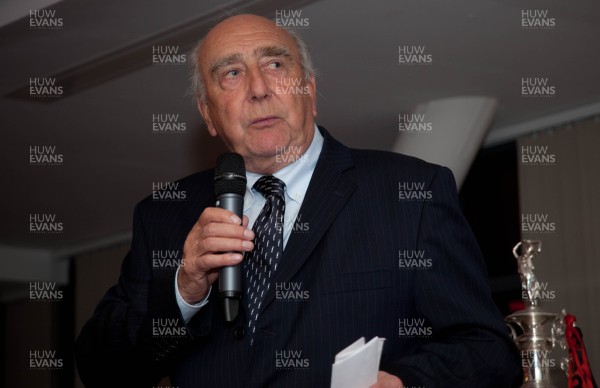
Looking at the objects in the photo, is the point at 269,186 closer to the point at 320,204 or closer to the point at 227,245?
the point at 320,204

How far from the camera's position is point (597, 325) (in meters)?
6.89

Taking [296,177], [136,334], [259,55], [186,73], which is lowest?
[136,334]

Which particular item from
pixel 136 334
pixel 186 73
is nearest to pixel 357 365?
pixel 136 334

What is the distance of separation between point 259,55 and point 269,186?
37 cm

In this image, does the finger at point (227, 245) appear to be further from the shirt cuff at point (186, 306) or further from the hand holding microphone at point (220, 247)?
the shirt cuff at point (186, 306)

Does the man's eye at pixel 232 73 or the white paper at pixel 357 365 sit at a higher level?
the man's eye at pixel 232 73

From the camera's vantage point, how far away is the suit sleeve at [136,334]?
1922 mm

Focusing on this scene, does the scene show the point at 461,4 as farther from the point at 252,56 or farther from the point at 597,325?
the point at 252,56

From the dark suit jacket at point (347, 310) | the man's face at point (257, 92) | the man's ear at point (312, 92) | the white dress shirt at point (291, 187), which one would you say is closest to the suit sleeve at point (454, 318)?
the dark suit jacket at point (347, 310)

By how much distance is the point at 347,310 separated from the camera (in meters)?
1.89

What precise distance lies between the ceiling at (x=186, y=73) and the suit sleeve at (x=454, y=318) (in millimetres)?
3153

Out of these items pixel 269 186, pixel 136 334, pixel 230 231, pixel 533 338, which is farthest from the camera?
pixel 533 338

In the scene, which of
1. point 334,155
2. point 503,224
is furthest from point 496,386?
point 503,224

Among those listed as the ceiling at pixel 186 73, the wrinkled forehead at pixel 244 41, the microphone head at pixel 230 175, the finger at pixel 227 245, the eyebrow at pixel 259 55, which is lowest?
the finger at pixel 227 245
